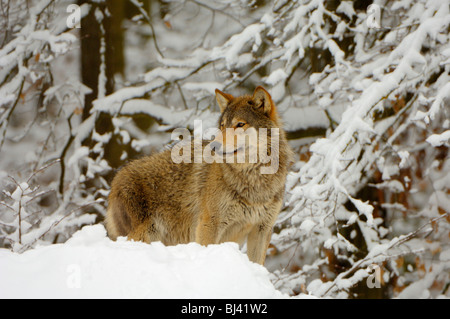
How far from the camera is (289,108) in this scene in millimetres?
8039

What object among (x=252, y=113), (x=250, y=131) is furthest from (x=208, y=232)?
(x=252, y=113)

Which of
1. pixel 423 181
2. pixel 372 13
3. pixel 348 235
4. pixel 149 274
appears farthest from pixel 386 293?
pixel 149 274

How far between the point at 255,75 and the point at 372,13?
2585 mm

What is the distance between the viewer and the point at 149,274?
2.57 m

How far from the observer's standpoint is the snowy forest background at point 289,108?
602 centimetres

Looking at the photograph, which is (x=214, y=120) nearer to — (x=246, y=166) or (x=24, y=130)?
Result: (x=246, y=166)

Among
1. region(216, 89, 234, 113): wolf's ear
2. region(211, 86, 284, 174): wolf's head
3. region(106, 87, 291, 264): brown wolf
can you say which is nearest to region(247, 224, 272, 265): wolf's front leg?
region(106, 87, 291, 264): brown wolf

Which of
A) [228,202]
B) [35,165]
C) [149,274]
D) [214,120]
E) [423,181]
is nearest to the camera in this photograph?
[149,274]

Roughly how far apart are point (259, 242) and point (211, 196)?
2.07ft

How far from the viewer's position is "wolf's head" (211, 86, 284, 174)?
15.3 feet

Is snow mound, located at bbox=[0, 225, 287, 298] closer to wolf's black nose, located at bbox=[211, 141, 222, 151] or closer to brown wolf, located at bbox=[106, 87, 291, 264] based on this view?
brown wolf, located at bbox=[106, 87, 291, 264]

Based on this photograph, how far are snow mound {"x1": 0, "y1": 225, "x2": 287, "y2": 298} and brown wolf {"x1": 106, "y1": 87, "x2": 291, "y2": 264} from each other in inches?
67.8

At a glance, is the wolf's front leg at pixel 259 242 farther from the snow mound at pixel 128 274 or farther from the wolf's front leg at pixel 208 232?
the snow mound at pixel 128 274

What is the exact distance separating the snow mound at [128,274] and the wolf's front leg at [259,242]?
183 centimetres
